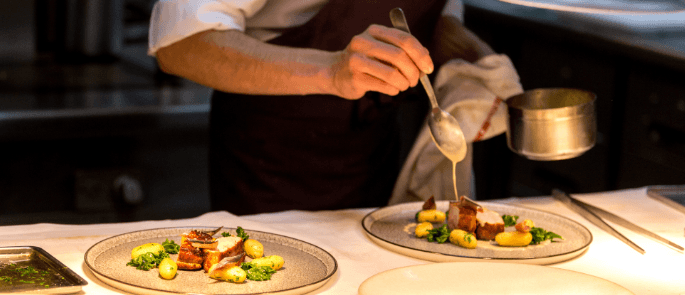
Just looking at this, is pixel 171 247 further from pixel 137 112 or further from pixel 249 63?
pixel 137 112

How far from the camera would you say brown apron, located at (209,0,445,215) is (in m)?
1.54

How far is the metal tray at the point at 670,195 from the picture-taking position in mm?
1325

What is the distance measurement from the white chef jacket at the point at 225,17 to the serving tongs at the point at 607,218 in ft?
1.86

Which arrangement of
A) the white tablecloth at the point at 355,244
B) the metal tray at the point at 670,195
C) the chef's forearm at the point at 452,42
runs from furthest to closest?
the chef's forearm at the point at 452,42, the metal tray at the point at 670,195, the white tablecloth at the point at 355,244

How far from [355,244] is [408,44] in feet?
0.94

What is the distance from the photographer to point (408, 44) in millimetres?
1111

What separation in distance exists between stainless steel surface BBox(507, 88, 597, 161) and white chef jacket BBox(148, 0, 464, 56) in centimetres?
44

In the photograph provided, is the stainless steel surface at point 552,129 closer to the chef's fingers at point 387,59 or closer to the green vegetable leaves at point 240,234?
the chef's fingers at point 387,59

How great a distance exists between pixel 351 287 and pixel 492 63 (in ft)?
2.19

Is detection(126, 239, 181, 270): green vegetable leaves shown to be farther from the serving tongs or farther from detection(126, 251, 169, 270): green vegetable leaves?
the serving tongs

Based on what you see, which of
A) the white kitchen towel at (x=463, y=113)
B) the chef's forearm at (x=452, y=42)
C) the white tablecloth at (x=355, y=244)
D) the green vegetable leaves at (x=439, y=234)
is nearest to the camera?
the white tablecloth at (x=355, y=244)

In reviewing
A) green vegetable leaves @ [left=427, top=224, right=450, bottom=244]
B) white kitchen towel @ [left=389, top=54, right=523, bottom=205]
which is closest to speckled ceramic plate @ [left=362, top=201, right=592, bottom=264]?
green vegetable leaves @ [left=427, top=224, right=450, bottom=244]

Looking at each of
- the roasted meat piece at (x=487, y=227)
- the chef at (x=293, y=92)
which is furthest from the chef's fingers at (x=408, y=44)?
the roasted meat piece at (x=487, y=227)

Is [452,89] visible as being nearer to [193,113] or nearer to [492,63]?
[492,63]
